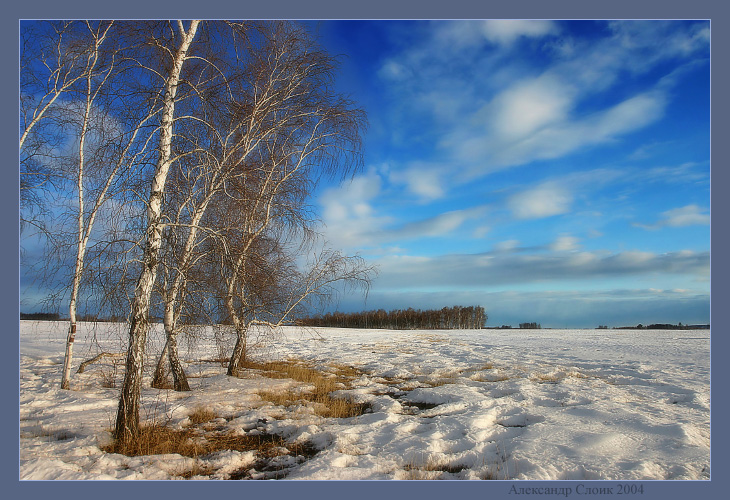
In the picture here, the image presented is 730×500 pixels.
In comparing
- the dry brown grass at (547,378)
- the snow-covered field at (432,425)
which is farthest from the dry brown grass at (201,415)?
the dry brown grass at (547,378)

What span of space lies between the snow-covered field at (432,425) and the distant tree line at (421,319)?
196 ft

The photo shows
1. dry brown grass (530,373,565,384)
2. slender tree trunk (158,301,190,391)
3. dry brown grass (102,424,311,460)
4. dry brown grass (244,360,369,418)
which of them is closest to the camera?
dry brown grass (102,424,311,460)

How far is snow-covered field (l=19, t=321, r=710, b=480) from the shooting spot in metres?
4.25

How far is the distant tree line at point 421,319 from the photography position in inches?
2822

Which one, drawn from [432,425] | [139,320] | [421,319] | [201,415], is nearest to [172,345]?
[201,415]

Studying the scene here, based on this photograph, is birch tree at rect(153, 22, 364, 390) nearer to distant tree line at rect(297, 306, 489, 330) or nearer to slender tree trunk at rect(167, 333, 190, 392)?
→ slender tree trunk at rect(167, 333, 190, 392)

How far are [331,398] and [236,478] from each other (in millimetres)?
3710

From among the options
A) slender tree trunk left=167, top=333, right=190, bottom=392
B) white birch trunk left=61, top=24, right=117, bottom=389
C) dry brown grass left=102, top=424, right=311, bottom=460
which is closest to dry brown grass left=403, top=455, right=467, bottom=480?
dry brown grass left=102, top=424, right=311, bottom=460

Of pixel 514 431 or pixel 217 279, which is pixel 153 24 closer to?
pixel 217 279

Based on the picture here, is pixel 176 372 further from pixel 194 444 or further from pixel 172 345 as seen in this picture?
pixel 194 444

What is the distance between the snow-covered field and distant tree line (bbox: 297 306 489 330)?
196ft

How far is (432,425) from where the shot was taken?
5867mm

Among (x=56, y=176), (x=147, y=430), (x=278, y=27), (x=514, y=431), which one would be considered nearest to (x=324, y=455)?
(x=147, y=430)

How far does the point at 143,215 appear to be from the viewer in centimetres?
546
